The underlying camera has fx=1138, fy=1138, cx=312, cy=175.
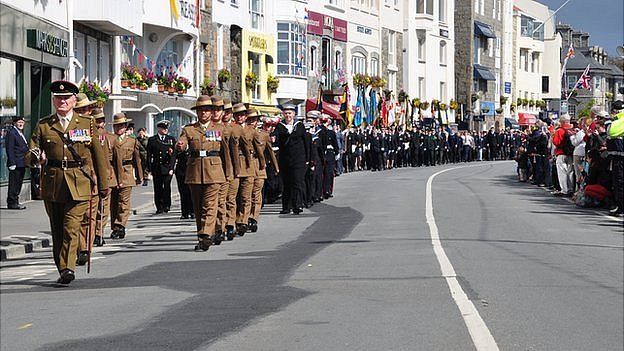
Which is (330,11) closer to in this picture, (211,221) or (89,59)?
(89,59)

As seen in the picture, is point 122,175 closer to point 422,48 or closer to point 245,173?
point 245,173

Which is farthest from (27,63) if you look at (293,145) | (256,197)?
(256,197)

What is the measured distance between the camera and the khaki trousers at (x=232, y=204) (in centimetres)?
1734

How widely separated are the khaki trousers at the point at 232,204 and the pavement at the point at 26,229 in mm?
2929

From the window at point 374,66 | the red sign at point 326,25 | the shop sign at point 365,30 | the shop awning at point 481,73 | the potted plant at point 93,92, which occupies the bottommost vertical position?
the potted plant at point 93,92

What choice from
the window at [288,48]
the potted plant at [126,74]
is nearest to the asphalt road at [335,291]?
the potted plant at [126,74]

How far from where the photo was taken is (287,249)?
1570cm

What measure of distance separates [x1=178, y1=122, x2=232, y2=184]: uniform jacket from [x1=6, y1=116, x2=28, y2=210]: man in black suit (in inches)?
351

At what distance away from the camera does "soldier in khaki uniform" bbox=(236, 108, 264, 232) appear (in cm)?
1802

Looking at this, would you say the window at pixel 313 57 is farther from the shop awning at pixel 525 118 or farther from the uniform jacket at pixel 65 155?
the uniform jacket at pixel 65 155

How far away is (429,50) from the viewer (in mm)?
78562

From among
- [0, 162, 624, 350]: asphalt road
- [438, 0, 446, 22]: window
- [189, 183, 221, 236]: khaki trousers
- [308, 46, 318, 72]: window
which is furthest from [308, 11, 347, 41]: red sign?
[189, 183, 221, 236]: khaki trousers

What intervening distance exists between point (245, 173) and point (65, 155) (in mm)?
5732

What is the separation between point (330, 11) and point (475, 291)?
169 feet
